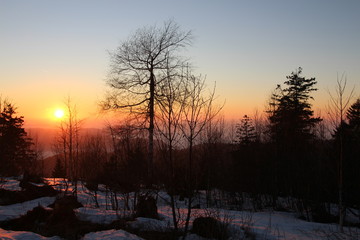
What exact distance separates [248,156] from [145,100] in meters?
8.27

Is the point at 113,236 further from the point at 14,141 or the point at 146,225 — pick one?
the point at 14,141

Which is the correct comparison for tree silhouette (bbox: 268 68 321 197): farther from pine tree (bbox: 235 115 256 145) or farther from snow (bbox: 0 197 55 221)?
snow (bbox: 0 197 55 221)

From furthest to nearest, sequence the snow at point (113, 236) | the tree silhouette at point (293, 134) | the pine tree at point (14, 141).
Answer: the pine tree at point (14, 141)
the tree silhouette at point (293, 134)
the snow at point (113, 236)

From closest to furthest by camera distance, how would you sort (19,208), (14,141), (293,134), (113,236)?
(113,236) < (19,208) < (293,134) < (14,141)

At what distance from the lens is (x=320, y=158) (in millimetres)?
15469

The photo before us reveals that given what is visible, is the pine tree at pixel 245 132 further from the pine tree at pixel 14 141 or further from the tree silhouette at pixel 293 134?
the pine tree at pixel 14 141

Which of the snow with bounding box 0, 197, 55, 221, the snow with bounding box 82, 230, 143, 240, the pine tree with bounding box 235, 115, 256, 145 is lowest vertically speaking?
the snow with bounding box 0, 197, 55, 221

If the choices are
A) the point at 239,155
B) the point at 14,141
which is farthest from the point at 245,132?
the point at 14,141

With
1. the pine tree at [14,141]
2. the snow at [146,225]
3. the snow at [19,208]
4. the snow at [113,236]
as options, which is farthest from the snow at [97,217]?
the pine tree at [14,141]

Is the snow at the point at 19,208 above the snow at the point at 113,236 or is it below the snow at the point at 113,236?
below

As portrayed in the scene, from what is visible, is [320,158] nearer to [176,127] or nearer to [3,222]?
[176,127]

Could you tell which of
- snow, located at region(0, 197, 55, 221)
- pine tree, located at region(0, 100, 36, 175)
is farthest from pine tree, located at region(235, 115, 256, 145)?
pine tree, located at region(0, 100, 36, 175)

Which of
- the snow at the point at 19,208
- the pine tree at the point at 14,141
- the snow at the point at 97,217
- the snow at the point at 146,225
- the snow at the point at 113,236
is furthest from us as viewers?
the pine tree at the point at 14,141

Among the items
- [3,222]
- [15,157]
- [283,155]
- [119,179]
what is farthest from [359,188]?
[15,157]
